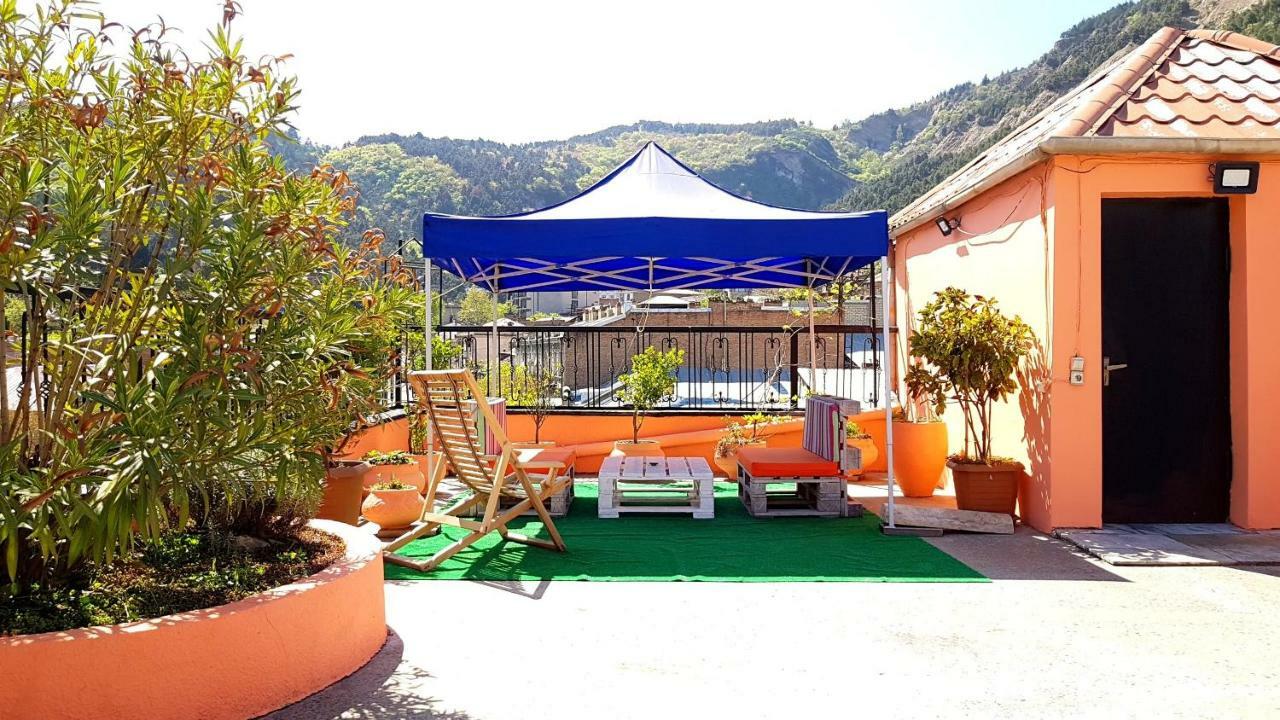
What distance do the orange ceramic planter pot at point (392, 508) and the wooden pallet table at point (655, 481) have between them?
1.39m

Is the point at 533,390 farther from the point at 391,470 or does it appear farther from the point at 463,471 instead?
the point at 463,471

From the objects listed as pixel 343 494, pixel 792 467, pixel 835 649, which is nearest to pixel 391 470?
pixel 343 494

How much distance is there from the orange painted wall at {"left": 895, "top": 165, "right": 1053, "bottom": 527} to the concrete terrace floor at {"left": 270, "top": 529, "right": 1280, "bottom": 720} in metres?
1.33

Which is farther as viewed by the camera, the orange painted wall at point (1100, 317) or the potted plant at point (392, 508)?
the potted plant at point (392, 508)

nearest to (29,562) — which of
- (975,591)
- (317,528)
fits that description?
(317,528)

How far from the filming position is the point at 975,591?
4703mm

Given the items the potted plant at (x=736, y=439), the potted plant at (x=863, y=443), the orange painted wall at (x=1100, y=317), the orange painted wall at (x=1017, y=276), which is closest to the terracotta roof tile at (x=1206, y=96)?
the orange painted wall at (x=1100, y=317)

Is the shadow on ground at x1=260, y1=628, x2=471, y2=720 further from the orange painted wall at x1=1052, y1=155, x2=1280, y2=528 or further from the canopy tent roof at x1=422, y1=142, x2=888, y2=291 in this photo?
the orange painted wall at x1=1052, y1=155, x2=1280, y2=528

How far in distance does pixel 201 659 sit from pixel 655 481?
155 inches

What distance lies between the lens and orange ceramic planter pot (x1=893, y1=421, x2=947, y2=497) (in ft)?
24.7

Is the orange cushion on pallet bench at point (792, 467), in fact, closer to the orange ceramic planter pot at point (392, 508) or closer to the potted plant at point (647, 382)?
the potted plant at point (647, 382)

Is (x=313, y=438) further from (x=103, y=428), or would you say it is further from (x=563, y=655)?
(x=563, y=655)

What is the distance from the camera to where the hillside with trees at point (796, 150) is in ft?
159

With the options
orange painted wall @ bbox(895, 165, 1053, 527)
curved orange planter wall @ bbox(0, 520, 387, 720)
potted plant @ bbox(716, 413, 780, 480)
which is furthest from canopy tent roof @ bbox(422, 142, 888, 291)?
curved orange planter wall @ bbox(0, 520, 387, 720)
